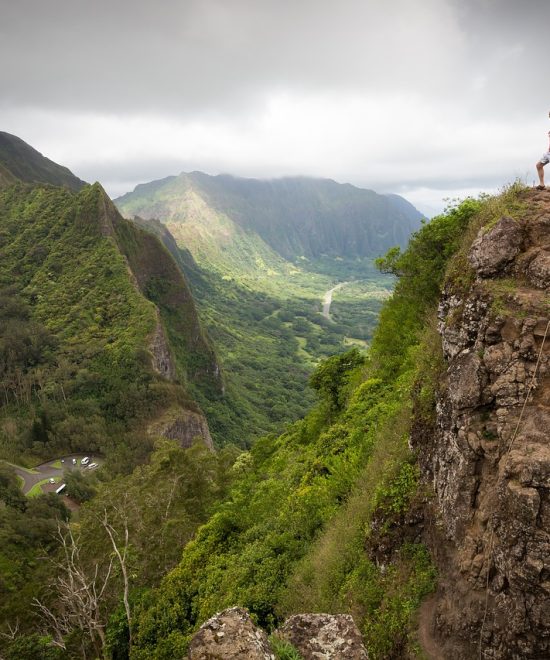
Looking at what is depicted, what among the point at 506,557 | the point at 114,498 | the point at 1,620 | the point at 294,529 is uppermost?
the point at 506,557

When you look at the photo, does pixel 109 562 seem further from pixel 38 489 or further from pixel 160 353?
pixel 160 353

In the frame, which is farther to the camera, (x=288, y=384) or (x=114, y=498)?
(x=288, y=384)

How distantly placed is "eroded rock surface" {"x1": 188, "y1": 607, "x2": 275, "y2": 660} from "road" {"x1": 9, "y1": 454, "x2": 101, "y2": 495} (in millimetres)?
73910

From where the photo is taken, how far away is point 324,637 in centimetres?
820

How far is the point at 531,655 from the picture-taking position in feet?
27.5

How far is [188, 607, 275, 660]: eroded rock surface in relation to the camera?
7.22 m

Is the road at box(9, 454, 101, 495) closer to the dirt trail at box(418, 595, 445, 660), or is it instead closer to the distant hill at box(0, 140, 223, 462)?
the distant hill at box(0, 140, 223, 462)

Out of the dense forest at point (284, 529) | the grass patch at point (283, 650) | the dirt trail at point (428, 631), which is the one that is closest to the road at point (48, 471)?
the dense forest at point (284, 529)

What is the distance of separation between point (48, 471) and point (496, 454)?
86050 mm

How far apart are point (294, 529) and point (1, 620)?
23984mm

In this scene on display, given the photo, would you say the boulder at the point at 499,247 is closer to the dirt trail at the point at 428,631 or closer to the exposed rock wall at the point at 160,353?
the dirt trail at the point at 428,631

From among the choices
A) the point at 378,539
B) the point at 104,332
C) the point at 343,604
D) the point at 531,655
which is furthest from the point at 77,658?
the point at 104,332

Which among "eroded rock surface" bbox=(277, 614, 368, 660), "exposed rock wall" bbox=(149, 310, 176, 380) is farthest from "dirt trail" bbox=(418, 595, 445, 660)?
"exposed rock wall" bbox=(149, 310, 176, 380)

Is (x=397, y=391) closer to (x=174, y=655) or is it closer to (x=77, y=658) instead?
(x=174, y=655)
